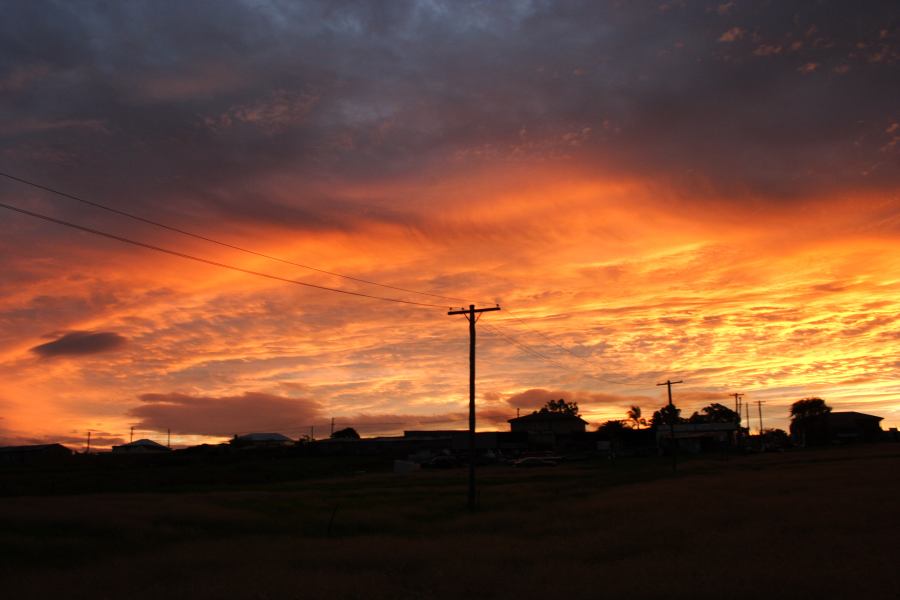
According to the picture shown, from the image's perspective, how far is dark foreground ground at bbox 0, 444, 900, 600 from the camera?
20.3 m

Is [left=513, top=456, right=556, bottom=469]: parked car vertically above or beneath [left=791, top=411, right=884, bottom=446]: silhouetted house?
beneath

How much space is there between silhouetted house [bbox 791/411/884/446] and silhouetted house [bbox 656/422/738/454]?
80.4ft

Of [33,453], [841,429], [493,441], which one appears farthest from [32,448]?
[841,429]

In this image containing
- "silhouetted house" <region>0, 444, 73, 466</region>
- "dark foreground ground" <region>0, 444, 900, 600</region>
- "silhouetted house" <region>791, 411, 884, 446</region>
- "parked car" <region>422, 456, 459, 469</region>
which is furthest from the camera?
"silhouetted house" <region>791, 411, 884, 446</region>

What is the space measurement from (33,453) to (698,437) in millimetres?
133304

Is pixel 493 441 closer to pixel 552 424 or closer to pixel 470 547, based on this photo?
pixel 552 424

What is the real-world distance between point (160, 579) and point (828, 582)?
19.4 metres

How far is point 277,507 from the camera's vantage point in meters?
43.3

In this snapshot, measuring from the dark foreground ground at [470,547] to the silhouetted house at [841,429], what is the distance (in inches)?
5577

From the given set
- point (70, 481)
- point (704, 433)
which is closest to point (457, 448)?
point (704, 433)

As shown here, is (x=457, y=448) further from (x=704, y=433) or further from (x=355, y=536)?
(x=355, y=536)

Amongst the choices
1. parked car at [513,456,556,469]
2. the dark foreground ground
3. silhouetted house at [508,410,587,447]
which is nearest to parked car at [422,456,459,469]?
parked car at [513,456,556,469]

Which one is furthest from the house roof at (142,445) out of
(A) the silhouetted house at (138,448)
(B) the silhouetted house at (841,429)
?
(B) the silhouetted house at (841,429)

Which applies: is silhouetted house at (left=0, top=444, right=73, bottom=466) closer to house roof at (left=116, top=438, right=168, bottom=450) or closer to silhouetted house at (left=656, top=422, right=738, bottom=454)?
house roof at (left=116, top=438, right=168, bottom=450)
